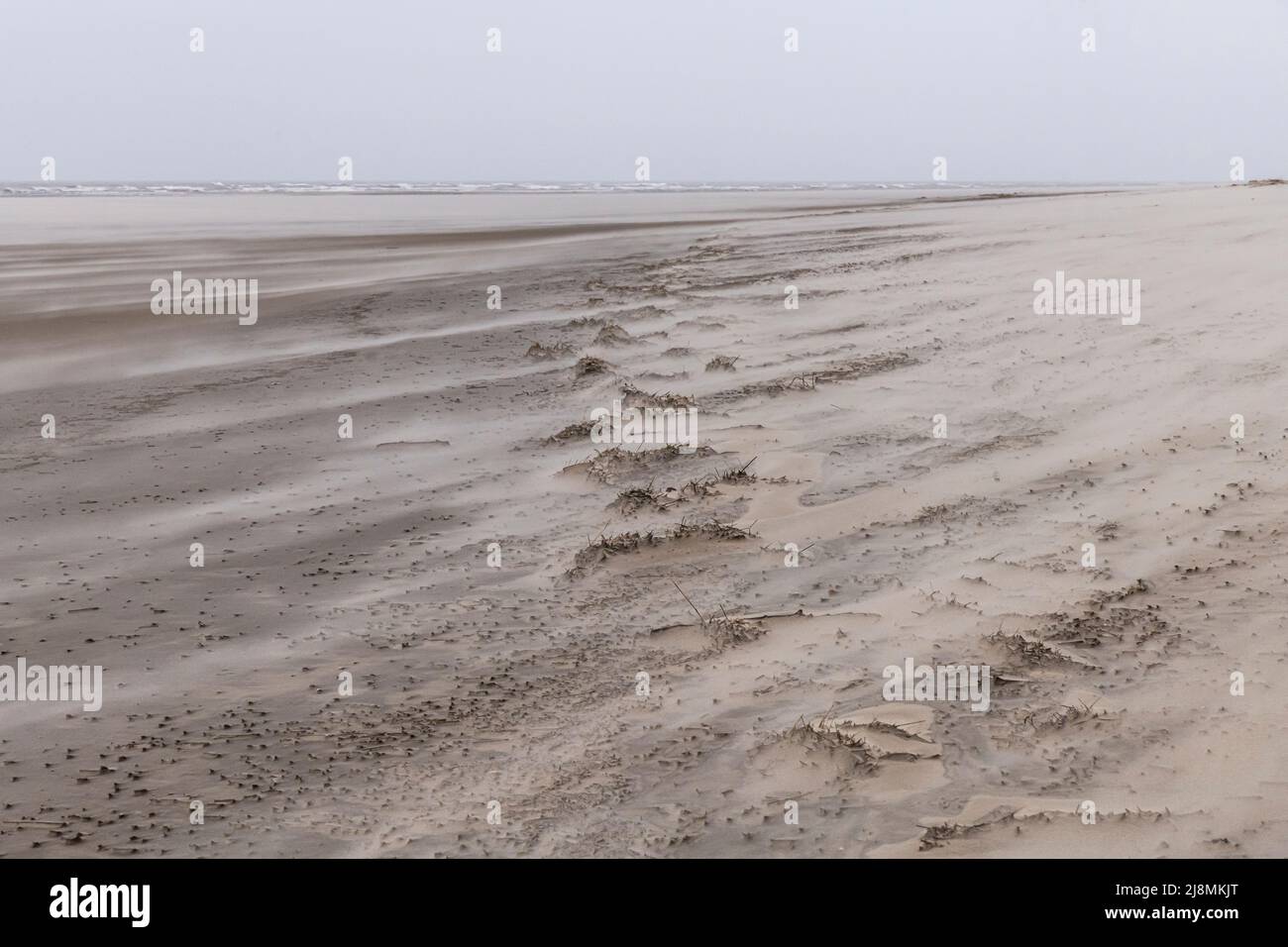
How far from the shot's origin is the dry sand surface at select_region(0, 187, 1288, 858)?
9.21ft

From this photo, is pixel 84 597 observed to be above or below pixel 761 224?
below

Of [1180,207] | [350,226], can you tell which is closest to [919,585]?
[1180,207]

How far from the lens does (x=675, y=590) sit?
4.28m

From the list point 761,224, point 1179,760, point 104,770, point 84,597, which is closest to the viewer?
point 1179,760

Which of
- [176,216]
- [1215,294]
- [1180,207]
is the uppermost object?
[176,216]

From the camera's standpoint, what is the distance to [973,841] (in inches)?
101

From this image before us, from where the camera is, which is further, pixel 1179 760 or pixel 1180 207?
pixel 1180 207

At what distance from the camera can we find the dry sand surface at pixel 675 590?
2.81 metres
